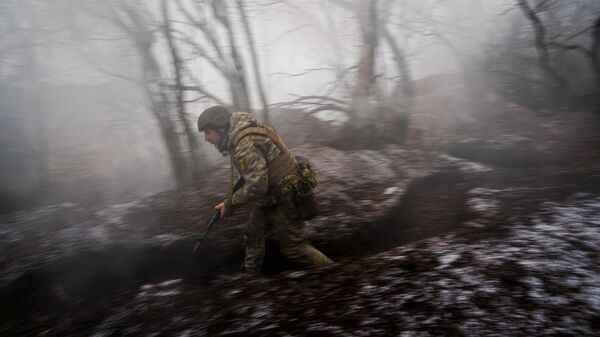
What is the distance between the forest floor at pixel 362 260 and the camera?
8.84ft

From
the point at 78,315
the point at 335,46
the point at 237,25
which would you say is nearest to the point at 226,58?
the point at 237,25

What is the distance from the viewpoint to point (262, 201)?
12.7ft

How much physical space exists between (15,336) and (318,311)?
3066 millimetres

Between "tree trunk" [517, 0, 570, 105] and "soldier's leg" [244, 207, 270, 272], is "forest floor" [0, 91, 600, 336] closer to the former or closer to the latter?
"soldier's leg" [244, 207, 270, 272]

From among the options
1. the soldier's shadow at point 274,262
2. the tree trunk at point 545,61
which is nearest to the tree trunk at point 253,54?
the soldier's shadow at point 274,262

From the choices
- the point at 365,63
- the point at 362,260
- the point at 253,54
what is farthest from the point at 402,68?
the point at 362,260

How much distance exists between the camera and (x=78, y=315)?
3871 millimetres

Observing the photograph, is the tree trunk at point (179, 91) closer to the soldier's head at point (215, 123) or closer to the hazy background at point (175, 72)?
the hazy background at point (175, 72)

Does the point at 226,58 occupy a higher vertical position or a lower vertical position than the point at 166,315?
higher

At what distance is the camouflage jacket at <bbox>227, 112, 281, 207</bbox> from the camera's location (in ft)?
11.6

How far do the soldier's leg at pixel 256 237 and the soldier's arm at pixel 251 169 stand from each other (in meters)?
0.47

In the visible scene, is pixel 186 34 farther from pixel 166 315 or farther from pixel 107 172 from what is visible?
pixel 166 315

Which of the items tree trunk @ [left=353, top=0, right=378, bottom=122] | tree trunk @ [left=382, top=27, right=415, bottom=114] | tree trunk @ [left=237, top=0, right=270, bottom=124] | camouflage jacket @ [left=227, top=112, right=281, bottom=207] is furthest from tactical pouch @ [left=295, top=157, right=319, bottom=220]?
tree trunk @ [left=382, top=27, right=415, bottom=114]

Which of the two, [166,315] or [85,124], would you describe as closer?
[166,315]
